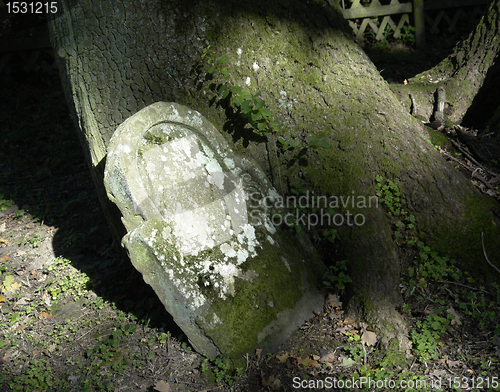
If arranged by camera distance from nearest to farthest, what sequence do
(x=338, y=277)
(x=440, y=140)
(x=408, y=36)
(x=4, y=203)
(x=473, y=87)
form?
(x=338, y=277) → (x=440, y=140) → (x=473, y=87) → (x=4, y=203) → (x=408, y=36)

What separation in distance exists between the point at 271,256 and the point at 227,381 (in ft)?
2.74

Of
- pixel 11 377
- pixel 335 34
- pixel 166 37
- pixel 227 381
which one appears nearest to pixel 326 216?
pixel 227 381

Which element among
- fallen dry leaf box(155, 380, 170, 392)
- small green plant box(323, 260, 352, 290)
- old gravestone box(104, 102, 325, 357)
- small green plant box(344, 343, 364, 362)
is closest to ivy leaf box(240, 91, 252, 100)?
old gravestone box(104, 102, 325, 357)

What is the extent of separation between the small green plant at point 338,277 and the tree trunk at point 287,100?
0.06m

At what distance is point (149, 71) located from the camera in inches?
108

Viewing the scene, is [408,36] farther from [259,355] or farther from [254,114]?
[259,355]

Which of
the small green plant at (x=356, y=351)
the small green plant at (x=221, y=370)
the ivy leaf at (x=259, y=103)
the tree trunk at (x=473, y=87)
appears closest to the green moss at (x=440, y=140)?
the tree trunk at (x=473, y=87)

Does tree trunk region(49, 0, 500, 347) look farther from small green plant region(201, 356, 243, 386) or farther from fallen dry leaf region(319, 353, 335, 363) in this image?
small green plant region(201, 356, 243, 386)

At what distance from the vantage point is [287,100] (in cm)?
290

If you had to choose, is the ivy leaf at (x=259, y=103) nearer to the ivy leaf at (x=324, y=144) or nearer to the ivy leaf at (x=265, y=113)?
the ivy leaf at (x=265, y=113)

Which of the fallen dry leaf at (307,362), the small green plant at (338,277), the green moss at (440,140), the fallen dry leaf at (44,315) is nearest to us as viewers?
the fallen dry leaf at (307,362)

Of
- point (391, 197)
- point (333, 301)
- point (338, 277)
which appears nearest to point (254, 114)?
point (391, 197)

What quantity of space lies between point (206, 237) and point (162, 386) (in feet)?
3.06

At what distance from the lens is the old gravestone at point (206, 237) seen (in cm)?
228
